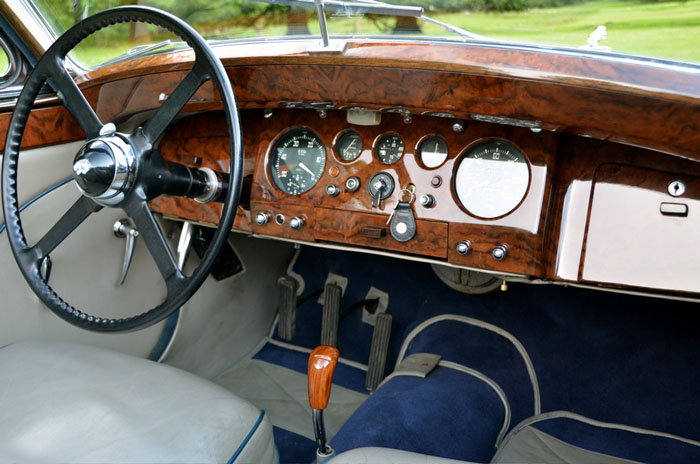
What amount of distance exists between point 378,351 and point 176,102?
1.34m

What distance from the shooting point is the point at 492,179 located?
1.49 m

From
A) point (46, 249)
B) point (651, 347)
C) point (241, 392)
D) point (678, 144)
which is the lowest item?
point (241, 392)

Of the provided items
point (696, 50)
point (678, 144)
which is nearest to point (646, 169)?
point (678, 144)

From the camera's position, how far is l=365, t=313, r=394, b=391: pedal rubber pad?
229cm

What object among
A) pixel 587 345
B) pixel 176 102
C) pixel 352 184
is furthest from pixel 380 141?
pixel 587 345

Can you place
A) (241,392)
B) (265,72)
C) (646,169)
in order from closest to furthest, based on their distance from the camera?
(646,169) → (265,72) → (241,392)

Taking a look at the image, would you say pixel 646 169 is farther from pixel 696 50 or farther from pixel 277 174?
pixel 277 174

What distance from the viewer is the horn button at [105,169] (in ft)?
3.96

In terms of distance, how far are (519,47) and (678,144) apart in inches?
16.0

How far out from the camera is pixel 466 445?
1686mm

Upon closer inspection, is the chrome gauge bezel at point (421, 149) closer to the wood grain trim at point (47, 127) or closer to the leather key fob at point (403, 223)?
the leather key fob at point (403, 223)

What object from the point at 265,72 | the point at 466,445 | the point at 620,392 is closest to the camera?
the point at 265,72

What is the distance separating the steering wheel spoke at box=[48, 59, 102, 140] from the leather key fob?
747 mm

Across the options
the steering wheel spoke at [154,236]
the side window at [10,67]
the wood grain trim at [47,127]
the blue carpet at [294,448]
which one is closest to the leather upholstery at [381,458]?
the steering wheel spoke at [154,236]
